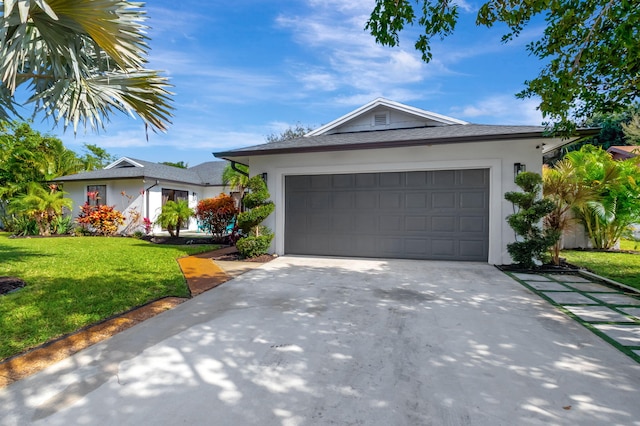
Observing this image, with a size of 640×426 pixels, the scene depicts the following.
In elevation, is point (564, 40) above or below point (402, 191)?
above

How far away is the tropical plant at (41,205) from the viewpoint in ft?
44.5

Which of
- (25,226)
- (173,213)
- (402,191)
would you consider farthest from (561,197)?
(25,226)

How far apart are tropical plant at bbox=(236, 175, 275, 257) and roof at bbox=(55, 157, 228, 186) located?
8.34 meters

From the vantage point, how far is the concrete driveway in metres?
2.06

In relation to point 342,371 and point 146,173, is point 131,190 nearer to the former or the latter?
point 146,173

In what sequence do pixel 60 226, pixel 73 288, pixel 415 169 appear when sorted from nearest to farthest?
pixel 73 288, pixel 415 169, pixel 60 226

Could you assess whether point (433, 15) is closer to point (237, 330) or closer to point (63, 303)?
point (237, 330)

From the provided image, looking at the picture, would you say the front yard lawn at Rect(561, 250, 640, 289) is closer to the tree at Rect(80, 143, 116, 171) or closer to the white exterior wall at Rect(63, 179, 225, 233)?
the white exterior wall at Rect(63, 179, 225, 233)

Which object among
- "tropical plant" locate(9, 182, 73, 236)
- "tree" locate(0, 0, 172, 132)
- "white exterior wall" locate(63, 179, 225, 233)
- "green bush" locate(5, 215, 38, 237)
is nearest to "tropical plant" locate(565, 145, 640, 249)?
"tree" locate(0, 0, 172, 132)

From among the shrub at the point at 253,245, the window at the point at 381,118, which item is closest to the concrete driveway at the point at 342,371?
the shrub at the point at 253,245

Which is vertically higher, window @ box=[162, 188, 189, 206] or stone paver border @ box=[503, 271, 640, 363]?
window @ box=[162, 188, 189, 206]

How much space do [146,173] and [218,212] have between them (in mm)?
6306

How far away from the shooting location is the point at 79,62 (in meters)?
4.51

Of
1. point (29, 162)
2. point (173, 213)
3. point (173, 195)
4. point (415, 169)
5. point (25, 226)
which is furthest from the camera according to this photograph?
point (173, 195)
